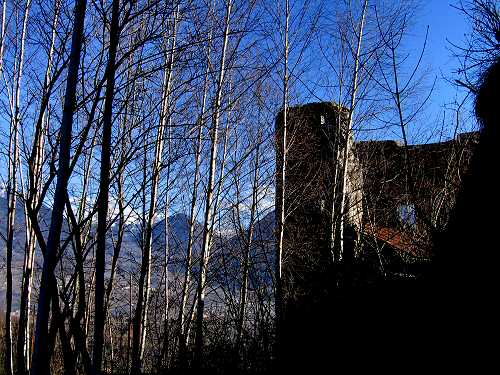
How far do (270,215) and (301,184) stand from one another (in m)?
0.96

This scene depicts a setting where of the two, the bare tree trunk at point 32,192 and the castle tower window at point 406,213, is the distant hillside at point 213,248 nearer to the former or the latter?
the bare tree trunk at point 32,192

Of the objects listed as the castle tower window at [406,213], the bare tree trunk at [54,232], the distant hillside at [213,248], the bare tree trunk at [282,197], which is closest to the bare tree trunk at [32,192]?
the bare tree trunk at [54,232]

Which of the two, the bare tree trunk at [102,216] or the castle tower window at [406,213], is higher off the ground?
the castle tower window at [406,213]

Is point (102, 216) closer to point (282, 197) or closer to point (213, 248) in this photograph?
point (282, 197)

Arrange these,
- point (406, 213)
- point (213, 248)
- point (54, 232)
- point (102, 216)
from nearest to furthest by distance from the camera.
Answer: point (54, 232), point (102, 216), point (406, 213), point (213, 248)

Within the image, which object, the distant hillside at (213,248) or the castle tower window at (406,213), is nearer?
the distant hillside at (213,248)

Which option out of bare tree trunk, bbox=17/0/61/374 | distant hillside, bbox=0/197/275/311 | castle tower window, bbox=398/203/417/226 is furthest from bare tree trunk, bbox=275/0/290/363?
bare tree trunk, bbox=17/0/61/374

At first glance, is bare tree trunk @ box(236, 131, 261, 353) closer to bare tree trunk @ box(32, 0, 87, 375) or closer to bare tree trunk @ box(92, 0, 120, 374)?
bare tree trunk @ box(92, 0, 120, 374)

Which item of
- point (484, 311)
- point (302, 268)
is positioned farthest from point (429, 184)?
point (484, 311)

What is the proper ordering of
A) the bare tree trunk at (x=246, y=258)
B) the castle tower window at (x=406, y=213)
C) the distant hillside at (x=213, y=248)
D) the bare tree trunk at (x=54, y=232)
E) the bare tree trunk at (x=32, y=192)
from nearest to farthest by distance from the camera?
the bare tree trunk at (x=54, y=232) → the bare tree trunk at (x=32, y=192) → the bare tree trunk at (x=246, y=258) → the distant hillside at (x=213, y=248) → the castle tower window at (x=406, y=213)

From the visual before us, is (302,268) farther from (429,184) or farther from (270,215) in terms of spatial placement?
(429,184)

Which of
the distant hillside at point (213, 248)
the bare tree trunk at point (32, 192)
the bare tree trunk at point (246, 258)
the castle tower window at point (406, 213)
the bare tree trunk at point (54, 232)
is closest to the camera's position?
the bare tree trunk at point (54, 232)

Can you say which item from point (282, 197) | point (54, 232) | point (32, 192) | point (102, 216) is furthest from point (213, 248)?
point (54, 232)

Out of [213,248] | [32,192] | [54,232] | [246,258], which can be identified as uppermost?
[213,248]
